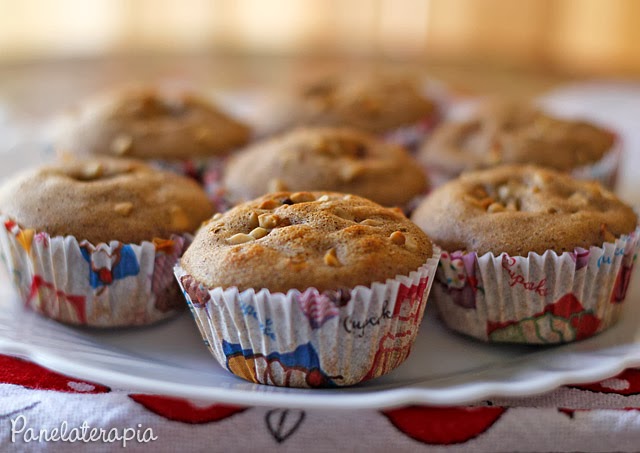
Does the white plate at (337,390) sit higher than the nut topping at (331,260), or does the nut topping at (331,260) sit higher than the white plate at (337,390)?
the nut topping at (331,260)

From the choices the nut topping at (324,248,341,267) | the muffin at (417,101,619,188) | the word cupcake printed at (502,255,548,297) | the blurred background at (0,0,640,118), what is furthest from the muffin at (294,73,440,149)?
the blurred background at (0,0,640,118)

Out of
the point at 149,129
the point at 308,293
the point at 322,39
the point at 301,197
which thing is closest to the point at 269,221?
the point at 301,197

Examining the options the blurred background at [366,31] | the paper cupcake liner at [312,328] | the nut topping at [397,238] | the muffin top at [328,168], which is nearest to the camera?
the paper cupcake liner at [312,328]

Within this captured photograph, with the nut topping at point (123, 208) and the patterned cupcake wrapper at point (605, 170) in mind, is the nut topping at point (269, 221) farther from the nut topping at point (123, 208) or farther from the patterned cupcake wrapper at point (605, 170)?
the patterned cupcake wrapper at point (605, 170)

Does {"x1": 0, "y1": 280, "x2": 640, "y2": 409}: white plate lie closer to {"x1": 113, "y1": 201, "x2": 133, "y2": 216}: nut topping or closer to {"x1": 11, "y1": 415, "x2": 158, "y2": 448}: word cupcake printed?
{"x1": 11, "y1": 415, "x2": 158, "y2": 448}: word cupcake printed

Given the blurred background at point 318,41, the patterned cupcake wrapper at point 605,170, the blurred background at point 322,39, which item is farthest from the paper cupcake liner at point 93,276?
the blurred background at point 322,39

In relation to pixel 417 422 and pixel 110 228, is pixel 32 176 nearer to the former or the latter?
pixel 110 228
